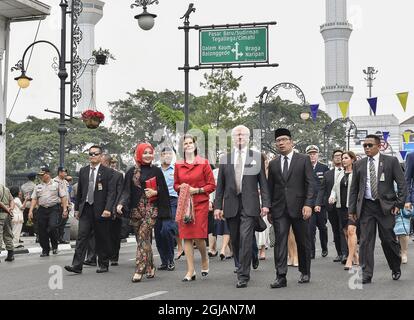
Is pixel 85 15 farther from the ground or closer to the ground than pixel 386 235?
farther from the ground

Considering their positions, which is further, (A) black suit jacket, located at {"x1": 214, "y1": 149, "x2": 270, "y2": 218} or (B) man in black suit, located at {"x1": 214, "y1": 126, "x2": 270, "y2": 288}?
(A) black suit jacket, located at {"x1": 214, "y1": 149, "x2": 270, "y2": 218}

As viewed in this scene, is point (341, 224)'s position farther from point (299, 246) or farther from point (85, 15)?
point (85, 15)

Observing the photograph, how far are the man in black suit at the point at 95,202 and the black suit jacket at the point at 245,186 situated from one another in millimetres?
2180

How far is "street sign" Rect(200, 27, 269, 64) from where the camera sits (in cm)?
2180

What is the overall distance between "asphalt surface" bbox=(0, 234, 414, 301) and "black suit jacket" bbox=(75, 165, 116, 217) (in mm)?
976

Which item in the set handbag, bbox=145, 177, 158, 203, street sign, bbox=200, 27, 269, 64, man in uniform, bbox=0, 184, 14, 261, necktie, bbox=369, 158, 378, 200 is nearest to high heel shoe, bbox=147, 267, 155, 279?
handbag, bbox=145, 177, 158, 203

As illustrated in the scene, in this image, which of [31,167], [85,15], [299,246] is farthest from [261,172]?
[85,15]

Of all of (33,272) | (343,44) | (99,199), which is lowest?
(33,272)

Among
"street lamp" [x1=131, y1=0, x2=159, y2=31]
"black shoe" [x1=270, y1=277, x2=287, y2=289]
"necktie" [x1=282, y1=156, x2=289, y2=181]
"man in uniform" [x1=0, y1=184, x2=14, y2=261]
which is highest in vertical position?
"street lamp" [x1=131, y1=0, x2=159, y2=31]

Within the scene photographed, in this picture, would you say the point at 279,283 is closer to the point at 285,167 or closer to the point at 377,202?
the point at 285,167

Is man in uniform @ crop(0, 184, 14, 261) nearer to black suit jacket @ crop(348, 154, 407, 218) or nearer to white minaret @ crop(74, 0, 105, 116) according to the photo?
black suit jacket @ crop(348, 154, 407, 218)

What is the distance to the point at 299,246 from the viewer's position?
9.94 m
